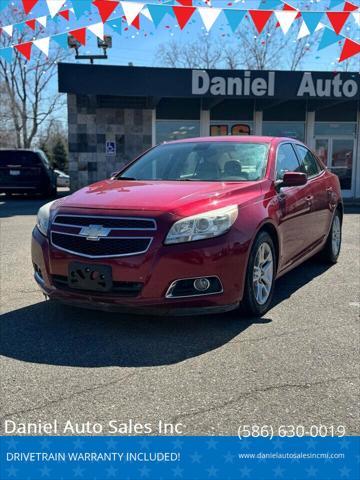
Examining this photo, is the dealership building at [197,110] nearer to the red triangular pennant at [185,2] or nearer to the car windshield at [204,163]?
the red triangular pennant at [185,2]

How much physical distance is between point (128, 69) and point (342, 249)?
9691 mm

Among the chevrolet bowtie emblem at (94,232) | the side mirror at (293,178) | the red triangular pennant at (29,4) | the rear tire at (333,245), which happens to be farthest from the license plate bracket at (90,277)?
the red triangular pennant at (29,4)

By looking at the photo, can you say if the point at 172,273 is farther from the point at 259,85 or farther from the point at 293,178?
the point at 259,85

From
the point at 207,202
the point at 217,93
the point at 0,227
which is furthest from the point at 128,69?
the point at 207,202

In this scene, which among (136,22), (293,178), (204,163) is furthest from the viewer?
(136,22)

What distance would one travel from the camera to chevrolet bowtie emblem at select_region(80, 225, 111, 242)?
390 cm

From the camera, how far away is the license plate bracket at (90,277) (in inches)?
152

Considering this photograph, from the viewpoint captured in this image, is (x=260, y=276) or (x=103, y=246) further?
(x=260, y=276)

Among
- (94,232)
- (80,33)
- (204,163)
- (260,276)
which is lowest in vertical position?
(260,276)

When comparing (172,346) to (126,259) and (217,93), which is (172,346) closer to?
(126,259)

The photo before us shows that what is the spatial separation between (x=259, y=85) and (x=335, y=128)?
3.88m

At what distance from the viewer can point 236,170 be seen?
494cm

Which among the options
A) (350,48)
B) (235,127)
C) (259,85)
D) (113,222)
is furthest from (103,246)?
(235,127)

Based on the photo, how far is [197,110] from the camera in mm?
17078
